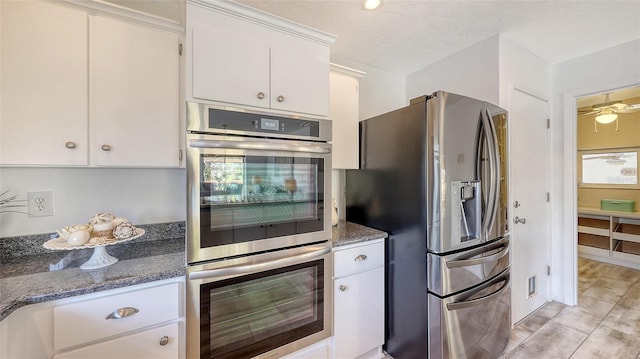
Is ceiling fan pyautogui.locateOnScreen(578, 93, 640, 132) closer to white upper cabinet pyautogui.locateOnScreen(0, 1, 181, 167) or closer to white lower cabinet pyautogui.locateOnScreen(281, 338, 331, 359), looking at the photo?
white lower cabinet pyautogui.locateOnScreen(281, 338, 331, 359)

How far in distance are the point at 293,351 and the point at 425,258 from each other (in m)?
0.95

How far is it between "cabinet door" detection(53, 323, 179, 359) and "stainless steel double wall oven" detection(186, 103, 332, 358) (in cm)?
8

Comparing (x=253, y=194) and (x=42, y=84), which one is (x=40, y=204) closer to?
(x=42, y=84)

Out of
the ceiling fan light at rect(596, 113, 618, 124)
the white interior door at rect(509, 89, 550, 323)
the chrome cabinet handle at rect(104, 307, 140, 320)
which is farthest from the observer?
the ceiling fan light at rect(596, 113, 618, 124)

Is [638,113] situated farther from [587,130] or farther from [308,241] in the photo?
[308,241]

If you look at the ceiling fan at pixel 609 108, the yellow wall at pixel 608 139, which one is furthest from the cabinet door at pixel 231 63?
the yellow wall at pixel 608 139

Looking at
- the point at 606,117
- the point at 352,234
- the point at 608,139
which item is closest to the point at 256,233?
the point at 352,234

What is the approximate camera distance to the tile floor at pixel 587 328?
1.86 meters

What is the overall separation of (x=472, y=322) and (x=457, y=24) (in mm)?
2099

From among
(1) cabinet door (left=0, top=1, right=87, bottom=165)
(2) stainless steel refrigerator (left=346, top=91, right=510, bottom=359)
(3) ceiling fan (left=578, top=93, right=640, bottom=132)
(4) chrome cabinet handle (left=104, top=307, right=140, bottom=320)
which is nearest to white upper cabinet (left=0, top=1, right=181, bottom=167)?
(1) cabinet door (left=0, top=1, right=87, bottom=165)

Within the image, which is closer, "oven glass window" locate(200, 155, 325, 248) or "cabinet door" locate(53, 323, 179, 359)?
"cabinet door" locate(53, 323, 179, 359)

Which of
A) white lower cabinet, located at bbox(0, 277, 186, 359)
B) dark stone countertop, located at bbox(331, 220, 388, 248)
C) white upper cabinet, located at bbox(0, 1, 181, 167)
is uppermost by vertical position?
white upper cabinet, located at bbox(0, 1, 181, 167)

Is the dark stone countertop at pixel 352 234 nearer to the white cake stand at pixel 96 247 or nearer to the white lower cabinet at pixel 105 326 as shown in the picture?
the white lower cabinet at pixel 105 326

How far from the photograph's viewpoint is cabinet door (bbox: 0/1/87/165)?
112cm
